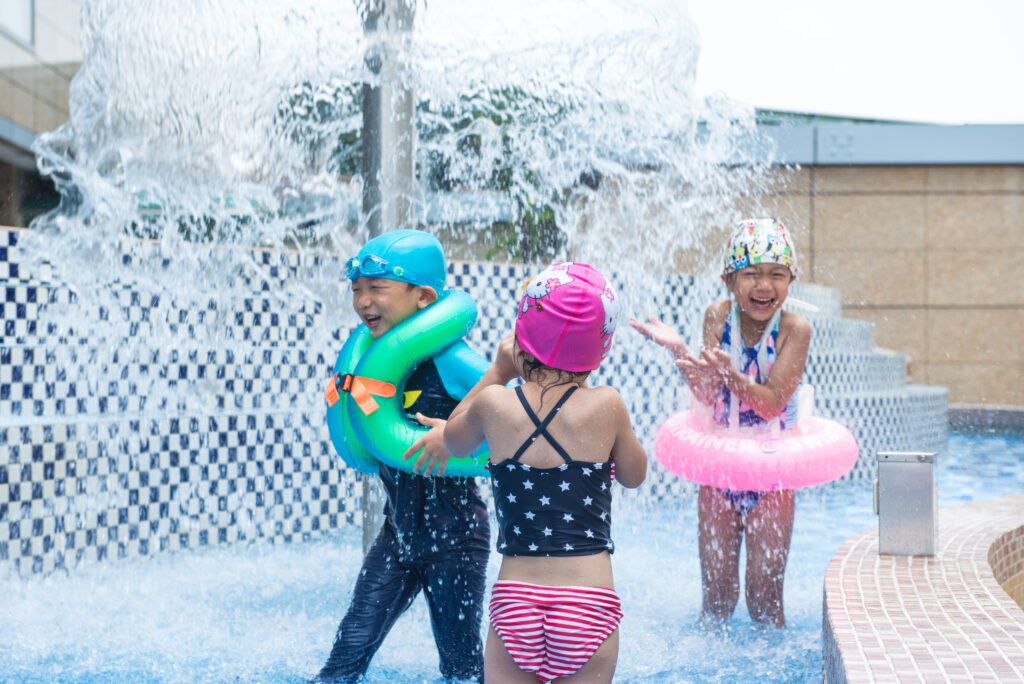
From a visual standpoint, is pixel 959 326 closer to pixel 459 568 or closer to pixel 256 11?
pixel 256 11

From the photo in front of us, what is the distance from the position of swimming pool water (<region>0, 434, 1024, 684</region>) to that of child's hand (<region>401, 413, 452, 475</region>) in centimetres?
86

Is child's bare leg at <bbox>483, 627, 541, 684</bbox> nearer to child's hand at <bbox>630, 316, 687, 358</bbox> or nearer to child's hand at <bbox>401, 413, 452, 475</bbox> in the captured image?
child's hand at <bbox>401, 413, 452, 475</bbox>

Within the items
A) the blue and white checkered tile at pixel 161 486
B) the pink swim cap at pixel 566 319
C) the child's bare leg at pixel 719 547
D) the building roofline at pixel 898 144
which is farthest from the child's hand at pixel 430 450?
the building roofline at pixel 898 144

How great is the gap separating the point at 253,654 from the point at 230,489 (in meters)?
2.13

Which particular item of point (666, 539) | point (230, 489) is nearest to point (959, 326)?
point (666, 539)

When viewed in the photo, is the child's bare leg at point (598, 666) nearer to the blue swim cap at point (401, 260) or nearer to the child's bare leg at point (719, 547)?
the blue swim cap at point (401, 260)

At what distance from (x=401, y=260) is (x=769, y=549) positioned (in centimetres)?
183

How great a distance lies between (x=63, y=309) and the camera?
5.22 meters

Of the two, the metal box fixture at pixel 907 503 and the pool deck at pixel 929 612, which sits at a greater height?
the metal box fixture at pixel 907 503

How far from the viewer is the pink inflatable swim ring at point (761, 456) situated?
369cm

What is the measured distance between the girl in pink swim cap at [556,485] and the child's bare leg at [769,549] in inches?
63.6

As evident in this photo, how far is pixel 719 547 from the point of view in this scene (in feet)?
12.6

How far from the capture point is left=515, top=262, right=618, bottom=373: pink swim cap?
2.28 meters

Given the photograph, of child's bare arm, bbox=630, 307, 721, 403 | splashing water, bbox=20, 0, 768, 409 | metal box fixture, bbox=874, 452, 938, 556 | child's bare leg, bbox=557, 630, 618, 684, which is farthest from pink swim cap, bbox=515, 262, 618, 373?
splashing water, bbox=20, 0, 768, 409
